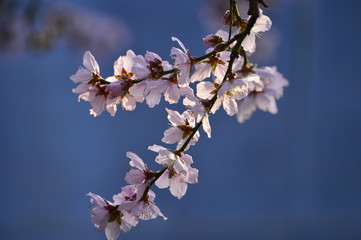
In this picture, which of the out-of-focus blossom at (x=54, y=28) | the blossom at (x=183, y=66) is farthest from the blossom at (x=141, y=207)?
the out-of-focus blossom at (x=54, y=28)

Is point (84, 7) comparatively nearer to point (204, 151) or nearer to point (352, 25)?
point (204, 151)

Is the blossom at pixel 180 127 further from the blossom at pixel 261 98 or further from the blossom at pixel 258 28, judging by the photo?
the blossom at pixel 261 98

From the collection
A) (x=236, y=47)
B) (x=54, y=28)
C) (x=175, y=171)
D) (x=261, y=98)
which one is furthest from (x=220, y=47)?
(x=54, y=28)

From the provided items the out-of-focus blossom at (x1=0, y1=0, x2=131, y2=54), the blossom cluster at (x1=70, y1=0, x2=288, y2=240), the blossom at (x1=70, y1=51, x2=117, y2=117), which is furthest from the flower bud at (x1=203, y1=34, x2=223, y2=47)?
the out-of-focus blossom at (x1=0, y1=0, x2=131, y2=54)

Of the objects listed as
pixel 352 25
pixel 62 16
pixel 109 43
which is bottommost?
pixel 62 16

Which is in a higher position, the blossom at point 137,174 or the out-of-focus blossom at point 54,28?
the out-of-focus blossom at point 54,28

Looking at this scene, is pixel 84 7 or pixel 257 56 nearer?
pixel 257 56

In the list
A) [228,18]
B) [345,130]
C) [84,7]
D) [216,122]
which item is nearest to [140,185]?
[228,18]

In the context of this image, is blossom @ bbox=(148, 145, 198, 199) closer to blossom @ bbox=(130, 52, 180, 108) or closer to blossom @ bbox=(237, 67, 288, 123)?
blossom @ bbox=(130, 52, 180, 108)
